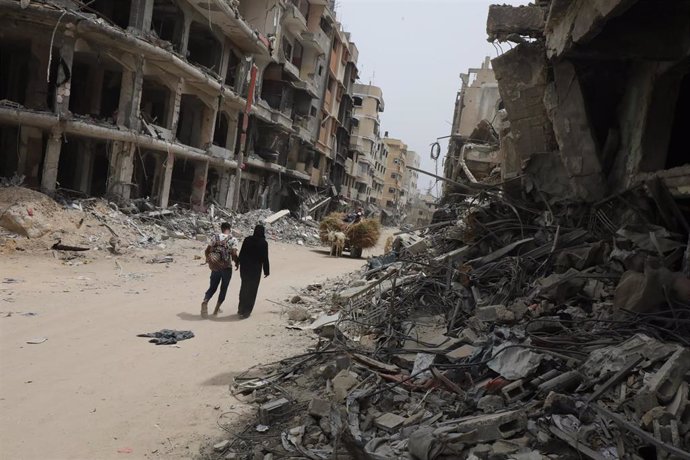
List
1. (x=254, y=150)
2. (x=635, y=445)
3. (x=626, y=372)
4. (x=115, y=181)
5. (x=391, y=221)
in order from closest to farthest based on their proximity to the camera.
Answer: (x=635, y=445) → (x=626, y=372) → (x=115, y=181) → (x=254, y=150) → (x=391, y=221)

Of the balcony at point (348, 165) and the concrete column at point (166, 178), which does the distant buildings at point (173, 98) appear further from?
the balcony at point (348, 165)

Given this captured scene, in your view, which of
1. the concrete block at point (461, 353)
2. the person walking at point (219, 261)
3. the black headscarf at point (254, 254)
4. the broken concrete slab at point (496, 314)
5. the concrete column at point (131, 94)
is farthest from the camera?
the concrete column at point (131, 94)

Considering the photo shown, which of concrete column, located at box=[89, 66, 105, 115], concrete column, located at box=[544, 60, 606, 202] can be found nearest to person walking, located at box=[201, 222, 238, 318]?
concrete column, located at box=[544, 60, 606, 202]

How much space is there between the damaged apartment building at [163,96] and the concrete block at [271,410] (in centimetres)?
1422

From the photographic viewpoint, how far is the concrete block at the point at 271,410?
14.3 ft

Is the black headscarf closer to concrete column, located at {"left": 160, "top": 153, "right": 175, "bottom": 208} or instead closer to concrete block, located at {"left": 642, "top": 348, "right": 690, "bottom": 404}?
concrete block, located at {"left": 642, "top": 348, "right": 690, "bottom": 404}

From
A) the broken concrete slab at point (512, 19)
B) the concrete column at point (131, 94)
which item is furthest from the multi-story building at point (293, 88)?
the broken concrete slab at point (512, 19)

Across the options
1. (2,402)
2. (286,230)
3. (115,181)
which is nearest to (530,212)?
(2,402)

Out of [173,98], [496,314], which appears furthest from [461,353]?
[173,98]

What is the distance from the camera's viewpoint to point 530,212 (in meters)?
8.34

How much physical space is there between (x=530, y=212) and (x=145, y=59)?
1590 centimetres

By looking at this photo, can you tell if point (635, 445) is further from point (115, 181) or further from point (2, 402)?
point (115, 181)

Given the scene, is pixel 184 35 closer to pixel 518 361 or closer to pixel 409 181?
pixel 518 361

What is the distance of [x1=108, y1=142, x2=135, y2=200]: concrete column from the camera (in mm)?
17609
